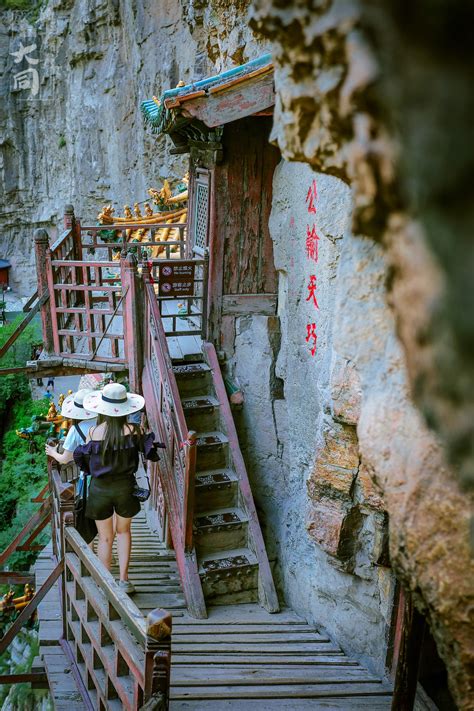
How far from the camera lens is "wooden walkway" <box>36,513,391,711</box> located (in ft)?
15.0

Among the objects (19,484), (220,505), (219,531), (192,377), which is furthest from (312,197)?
(19,484)

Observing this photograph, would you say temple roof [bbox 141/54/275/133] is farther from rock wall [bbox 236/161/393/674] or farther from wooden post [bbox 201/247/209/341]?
wooden post [bbox 201/247/209/341]

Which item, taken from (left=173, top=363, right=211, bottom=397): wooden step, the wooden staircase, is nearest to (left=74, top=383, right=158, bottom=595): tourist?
the wooden staircase

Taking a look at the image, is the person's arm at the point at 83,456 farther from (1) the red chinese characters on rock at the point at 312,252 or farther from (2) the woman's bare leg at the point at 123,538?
(1) the red chinese characters on rock at the point at 312,252

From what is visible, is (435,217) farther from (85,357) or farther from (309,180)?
(85,357)

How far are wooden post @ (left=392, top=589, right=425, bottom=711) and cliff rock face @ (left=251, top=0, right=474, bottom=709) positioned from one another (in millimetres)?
1556

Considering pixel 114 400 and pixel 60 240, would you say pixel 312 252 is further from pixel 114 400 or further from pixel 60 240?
pixel 60 240

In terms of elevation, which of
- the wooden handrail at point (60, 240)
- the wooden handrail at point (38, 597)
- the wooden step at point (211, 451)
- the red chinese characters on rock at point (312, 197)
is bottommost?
the wooden handrail at point (38, 597)

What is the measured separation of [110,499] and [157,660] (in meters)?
2.48

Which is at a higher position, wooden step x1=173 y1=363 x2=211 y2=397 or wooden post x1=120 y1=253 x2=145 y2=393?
wooden post x1=120 y1=253 x2=145 y2=393

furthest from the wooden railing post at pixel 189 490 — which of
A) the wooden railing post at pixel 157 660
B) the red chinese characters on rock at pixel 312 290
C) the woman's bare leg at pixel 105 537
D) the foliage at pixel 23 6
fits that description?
the foliage at pixel 23 6

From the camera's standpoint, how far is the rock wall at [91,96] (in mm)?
16516

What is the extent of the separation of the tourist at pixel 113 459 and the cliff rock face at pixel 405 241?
3229 mm

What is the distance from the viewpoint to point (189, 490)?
246 inches
